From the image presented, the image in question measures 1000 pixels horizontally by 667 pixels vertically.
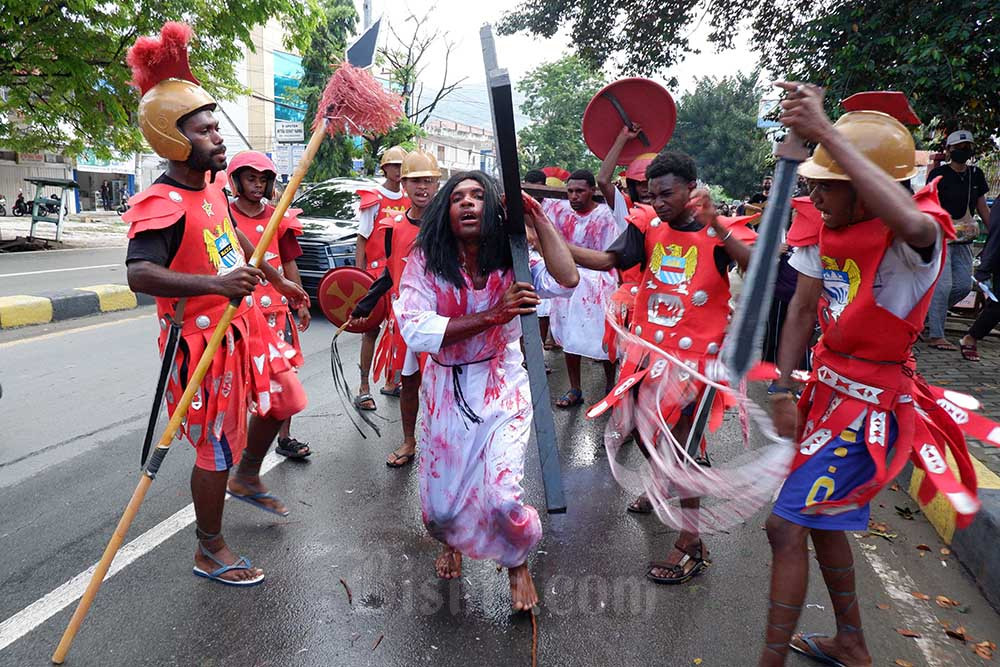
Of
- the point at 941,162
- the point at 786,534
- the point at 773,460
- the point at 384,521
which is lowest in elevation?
the point at 384,521

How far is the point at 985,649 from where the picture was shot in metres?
2.73

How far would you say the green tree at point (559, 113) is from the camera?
4191cm

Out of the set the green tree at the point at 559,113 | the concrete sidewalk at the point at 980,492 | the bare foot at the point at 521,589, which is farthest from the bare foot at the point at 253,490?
the green tree at the point at 559,113

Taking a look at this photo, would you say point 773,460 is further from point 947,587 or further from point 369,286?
point 369,286

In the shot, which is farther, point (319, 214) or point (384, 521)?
point (319, 214)

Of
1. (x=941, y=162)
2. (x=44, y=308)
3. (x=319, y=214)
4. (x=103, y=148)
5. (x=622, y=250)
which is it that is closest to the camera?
(x=622, y=250)

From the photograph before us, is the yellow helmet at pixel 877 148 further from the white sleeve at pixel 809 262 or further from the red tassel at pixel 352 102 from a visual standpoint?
the red tassel at pixel 352 102

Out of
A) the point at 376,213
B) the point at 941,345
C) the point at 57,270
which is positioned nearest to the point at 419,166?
the point at 376,213

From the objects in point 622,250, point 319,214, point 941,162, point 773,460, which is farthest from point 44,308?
point 941,162

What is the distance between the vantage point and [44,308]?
8.51 m

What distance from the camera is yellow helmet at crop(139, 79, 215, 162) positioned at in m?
2.80

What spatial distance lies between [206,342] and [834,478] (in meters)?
2.46

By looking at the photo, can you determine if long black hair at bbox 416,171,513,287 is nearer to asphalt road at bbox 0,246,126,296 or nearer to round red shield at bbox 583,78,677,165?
round red shield at bbox 583,78,677,165

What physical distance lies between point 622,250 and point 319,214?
7.59 meters
